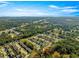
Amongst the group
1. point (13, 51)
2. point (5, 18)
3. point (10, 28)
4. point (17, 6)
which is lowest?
point (13, 51)

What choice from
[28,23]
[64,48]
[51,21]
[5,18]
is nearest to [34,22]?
[28,23]

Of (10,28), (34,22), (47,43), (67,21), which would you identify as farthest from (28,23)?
(67,21)

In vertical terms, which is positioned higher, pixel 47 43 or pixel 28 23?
pixel 28 23

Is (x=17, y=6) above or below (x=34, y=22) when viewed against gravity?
above

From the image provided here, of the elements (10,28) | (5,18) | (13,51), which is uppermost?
(5,18)

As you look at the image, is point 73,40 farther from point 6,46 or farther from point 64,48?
point 6,46

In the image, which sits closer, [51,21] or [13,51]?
[13,51]

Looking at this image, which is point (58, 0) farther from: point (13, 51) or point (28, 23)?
point (13, 51)

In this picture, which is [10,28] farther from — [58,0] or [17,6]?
[58,0]

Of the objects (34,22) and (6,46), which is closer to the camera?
(6,46)
